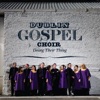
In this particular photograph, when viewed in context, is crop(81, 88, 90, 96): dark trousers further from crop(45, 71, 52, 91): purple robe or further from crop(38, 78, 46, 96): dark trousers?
crop(38, 78, 46, 96): dark trousers

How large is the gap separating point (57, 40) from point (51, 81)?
2.54 m

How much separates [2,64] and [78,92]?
14.8 ft

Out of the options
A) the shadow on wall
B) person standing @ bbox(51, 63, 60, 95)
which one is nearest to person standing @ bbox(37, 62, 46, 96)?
person standing @ bbox(51, 63, 60, 95)

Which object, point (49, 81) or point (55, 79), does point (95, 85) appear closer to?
point (55, 79)

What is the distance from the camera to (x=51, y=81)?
1503 cm

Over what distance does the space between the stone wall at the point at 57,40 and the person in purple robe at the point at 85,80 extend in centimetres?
97

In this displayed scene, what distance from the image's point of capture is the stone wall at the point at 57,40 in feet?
53.4

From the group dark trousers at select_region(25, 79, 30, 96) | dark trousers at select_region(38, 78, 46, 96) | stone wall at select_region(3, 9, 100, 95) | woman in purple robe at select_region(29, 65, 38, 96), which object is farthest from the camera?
stone wall at select_region(3, 9, 100, 95)

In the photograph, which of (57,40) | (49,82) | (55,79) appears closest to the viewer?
(49,82)

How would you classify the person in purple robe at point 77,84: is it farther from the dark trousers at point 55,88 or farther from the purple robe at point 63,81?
the dark trousers at point 55,88

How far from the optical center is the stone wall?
16266mm

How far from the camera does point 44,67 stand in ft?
50.5

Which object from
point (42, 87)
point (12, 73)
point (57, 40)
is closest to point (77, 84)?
point (42, 87)

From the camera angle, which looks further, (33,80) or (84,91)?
(84,91)
